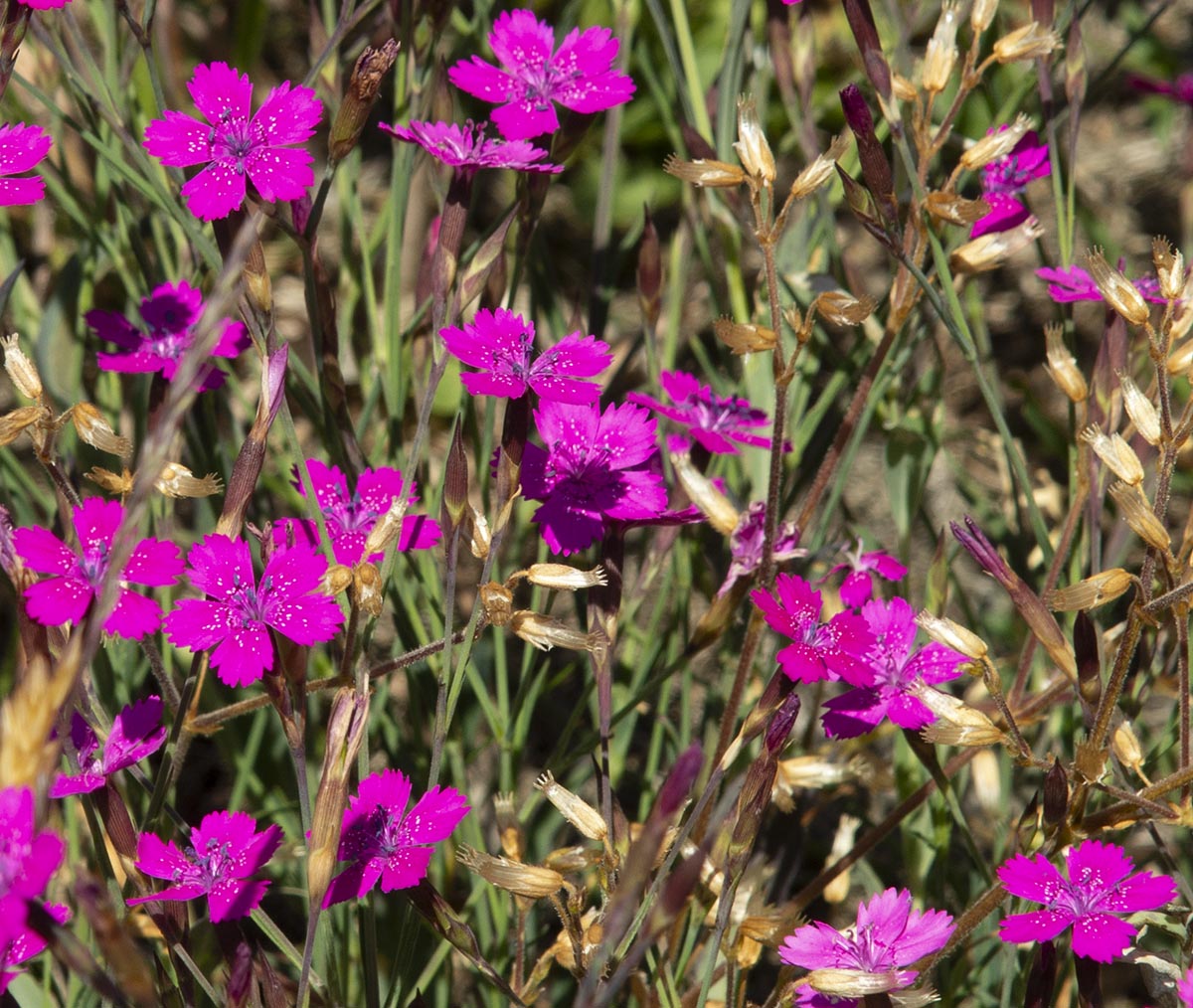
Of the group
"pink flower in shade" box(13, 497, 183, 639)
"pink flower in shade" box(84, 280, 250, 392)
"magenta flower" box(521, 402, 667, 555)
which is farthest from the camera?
"pink flower in shade" box(84, 280, 250, 392)

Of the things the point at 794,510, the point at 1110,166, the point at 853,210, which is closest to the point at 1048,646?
the point at 853,210

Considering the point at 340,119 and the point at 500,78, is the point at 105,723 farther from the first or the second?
the point at 500,78

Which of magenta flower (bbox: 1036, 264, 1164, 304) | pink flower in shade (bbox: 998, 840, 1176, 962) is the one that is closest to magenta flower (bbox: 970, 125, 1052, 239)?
magenta flower (bbox: 1036, 264, 1164, 304)

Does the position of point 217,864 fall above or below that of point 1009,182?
below

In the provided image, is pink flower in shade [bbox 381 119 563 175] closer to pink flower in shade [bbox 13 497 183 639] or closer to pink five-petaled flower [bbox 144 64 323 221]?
pink five-petaled flower [bbox 144 64 323 221]

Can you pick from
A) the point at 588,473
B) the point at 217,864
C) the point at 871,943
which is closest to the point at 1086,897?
the point at 871,943

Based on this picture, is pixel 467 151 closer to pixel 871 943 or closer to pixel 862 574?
pixel 862 574

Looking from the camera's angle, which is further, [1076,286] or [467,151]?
[1076,286]
